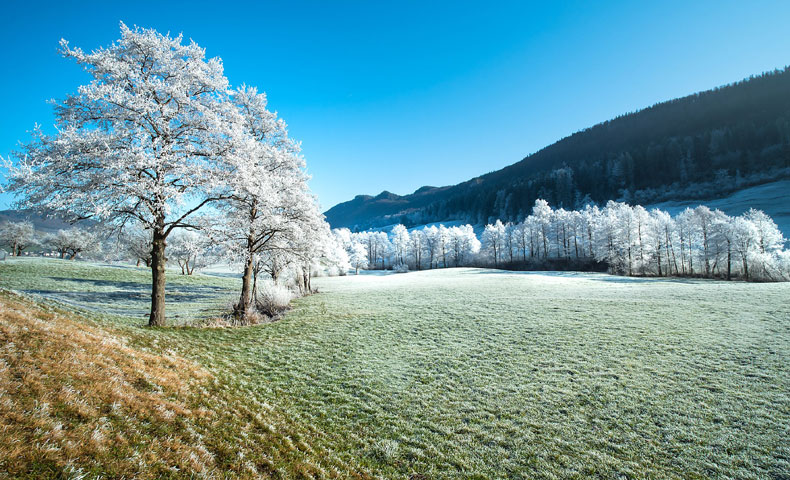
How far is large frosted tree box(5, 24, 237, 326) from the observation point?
1022 cm

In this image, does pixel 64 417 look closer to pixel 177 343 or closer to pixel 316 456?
pixel 316 456

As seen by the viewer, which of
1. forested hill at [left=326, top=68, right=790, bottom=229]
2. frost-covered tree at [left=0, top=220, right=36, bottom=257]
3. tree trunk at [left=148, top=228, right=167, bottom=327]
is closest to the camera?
tree trunk at [left=148, top=228, right=167, bottom=327]

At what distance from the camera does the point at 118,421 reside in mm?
4438

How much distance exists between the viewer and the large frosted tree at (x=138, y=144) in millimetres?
10219

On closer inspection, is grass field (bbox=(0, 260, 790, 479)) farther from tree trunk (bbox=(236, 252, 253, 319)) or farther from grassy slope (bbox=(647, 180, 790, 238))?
grassy slope (bbox=(647, 180, 790, 238))

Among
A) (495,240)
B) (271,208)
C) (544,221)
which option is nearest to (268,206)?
(271,208)

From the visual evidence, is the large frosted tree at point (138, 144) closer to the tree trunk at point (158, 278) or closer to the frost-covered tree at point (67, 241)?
the tree trunk at point (158, 278)

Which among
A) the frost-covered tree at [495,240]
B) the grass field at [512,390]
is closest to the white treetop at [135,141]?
the grass field at [512,390]

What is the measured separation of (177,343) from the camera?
36.7 ft

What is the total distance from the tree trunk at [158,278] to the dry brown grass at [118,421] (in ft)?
18.7

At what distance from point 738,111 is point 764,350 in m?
226

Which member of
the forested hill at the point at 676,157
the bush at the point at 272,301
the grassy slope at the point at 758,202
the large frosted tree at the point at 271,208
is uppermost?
the forested hill at the point at 676,157

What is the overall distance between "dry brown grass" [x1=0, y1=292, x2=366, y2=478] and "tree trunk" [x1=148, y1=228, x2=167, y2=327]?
224 inches

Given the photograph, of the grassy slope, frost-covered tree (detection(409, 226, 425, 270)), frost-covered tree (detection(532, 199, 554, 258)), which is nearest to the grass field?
frost-covered tree (detection(532, 199, 554, 258))
